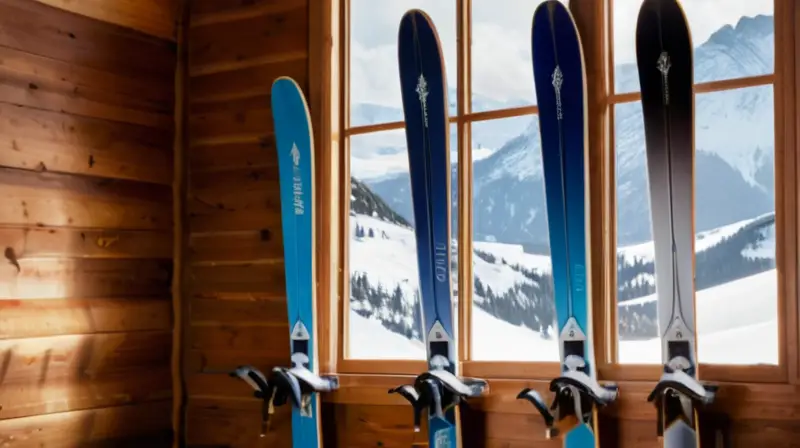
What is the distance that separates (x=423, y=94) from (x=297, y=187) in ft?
1.83

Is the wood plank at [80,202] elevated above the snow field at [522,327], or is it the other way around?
the wood plank at [80,202]

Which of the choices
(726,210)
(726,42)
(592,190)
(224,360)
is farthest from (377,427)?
(726,42)

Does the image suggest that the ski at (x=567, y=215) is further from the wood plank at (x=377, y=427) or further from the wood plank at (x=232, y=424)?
the wood plank at (x=232, y=424)

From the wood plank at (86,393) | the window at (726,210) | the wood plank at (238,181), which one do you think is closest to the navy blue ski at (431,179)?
the window at (726,210)

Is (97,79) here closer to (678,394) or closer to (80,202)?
(80,202)

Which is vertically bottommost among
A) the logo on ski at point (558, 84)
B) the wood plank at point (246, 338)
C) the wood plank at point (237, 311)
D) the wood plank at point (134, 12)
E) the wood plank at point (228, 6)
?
the wood plank at point (246, 338)

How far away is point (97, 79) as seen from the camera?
362 cm

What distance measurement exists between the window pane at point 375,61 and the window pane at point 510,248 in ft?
1.39

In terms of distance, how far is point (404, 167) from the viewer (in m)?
3.55

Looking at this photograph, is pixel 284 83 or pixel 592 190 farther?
pixel 284 83

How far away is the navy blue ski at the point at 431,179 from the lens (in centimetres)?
314

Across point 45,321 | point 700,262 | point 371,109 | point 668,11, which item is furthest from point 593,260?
point 45,321

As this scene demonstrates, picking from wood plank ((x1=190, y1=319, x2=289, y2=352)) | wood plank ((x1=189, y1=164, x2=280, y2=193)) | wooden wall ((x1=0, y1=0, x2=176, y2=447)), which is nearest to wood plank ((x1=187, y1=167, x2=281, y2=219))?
wood plank ((x1=189, y1=164, x2=280, y2=193))

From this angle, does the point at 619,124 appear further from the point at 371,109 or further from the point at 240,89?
the point at 240,89
